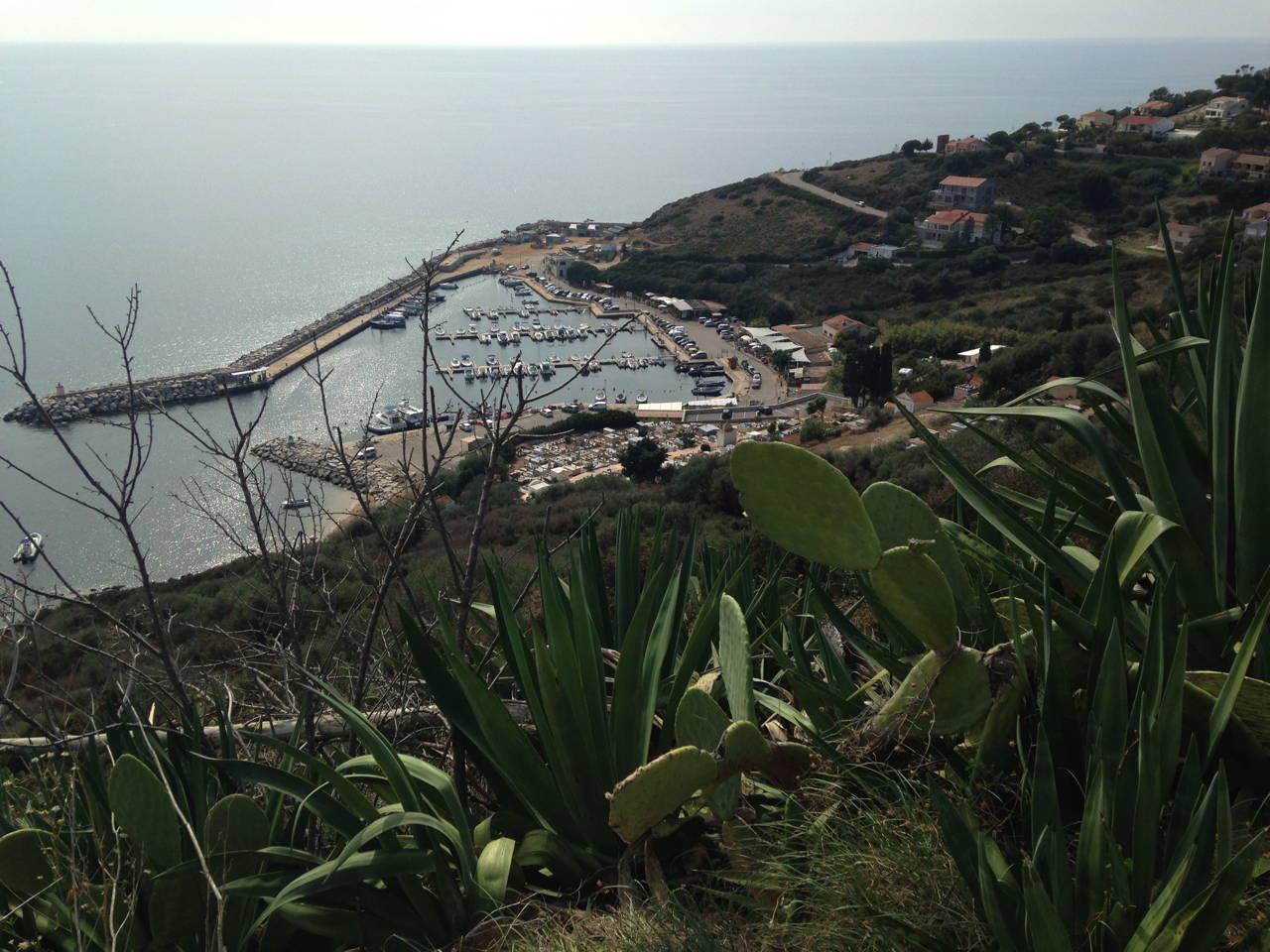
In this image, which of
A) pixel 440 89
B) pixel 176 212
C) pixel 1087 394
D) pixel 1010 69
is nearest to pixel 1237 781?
pixel 1087 394

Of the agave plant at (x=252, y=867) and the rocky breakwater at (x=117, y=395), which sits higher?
the agave plant at (x=252, y=867)

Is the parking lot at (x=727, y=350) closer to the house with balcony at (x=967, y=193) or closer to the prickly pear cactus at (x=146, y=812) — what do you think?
the house with balcony at (x=967, y=193)

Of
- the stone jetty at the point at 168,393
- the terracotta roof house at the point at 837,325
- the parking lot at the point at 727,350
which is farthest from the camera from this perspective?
the terracotta roof house at the point at 837,325

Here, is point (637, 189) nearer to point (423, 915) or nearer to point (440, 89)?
point (423, 915)

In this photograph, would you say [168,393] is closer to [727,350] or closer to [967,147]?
[727,350]

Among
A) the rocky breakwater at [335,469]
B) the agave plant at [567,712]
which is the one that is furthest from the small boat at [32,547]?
the agave plant at [567,712]

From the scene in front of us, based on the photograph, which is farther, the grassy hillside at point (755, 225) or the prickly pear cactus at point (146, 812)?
the grassy hillside at point (755, 225)

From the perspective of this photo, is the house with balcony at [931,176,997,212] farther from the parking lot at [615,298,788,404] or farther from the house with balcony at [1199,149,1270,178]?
the parking lot at [615,298,788,404]
